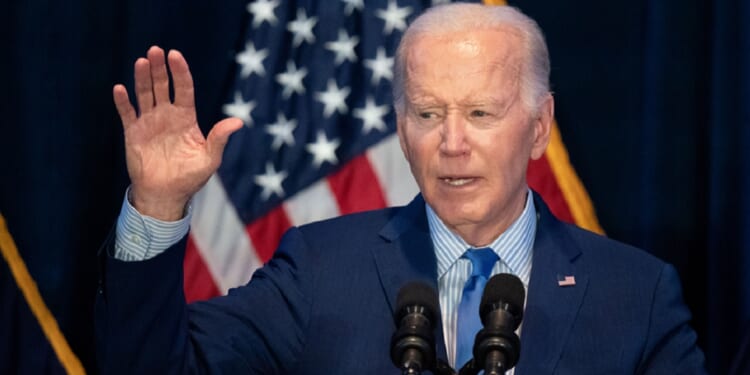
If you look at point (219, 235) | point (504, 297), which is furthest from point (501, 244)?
point (219, 235)

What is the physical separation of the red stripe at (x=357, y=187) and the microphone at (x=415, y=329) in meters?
1.75

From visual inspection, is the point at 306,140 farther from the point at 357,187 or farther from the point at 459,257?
the point at 459,257

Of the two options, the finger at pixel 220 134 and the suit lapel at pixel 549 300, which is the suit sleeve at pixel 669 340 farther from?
the finger at pixel 220 134

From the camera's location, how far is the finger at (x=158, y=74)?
1.96 metres

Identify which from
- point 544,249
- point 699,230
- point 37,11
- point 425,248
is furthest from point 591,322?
point 37,11

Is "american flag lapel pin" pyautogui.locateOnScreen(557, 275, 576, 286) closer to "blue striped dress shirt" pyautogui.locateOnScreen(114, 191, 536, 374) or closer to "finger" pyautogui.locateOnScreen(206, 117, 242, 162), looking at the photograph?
"blue striped dress shirt" pyautogui.locateOnScreen(114, 191, 536, 374)

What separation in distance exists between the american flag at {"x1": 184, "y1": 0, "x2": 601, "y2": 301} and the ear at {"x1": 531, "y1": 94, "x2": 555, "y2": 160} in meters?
0.86

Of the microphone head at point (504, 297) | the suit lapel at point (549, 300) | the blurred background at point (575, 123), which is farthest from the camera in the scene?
the blurred background at point (575, 123)

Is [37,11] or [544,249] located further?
[37,11]

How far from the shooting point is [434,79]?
7.76ft

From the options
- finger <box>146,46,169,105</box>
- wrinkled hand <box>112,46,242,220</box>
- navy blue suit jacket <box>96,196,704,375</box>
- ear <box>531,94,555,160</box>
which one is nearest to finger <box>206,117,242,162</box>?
wrinkled hand <box>112,46,242,220</box>

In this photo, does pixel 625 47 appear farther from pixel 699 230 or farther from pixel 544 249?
pixel 544 249

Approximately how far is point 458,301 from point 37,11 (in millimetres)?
1670

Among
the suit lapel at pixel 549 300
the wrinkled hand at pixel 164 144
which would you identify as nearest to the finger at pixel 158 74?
the wrinkled hand at pixel 164 144
